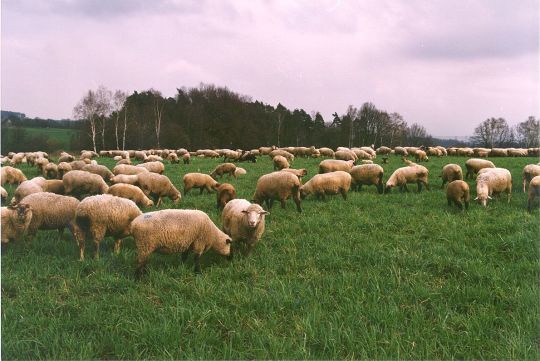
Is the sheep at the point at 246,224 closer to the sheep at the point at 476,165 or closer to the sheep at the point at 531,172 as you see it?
the sheep at the point at 531,172

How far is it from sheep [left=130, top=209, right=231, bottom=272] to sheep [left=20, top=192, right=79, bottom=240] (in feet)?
8.10

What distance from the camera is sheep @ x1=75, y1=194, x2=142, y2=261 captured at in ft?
21.8

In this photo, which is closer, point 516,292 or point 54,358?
point 54,358

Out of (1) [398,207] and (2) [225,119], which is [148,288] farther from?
(2) [225,119]

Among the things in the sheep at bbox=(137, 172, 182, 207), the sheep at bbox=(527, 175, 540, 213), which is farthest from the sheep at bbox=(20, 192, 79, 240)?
the sheep at bbox=(527, 175, 540, 213)

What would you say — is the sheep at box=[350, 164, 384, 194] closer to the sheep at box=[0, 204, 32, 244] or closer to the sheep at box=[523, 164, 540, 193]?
the sheep at box=[523, 164, 540, 193]

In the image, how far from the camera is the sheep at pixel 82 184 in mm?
11812

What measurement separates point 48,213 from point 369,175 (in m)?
11.0

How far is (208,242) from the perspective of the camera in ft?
20.7

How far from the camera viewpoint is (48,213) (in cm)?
738

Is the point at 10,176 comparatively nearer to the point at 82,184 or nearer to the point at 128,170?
the point at 128,170

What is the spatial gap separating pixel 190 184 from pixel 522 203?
11.4 meters

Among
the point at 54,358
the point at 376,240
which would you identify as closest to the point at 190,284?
the point at 54,358

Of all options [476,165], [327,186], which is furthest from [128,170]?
[476,165]
